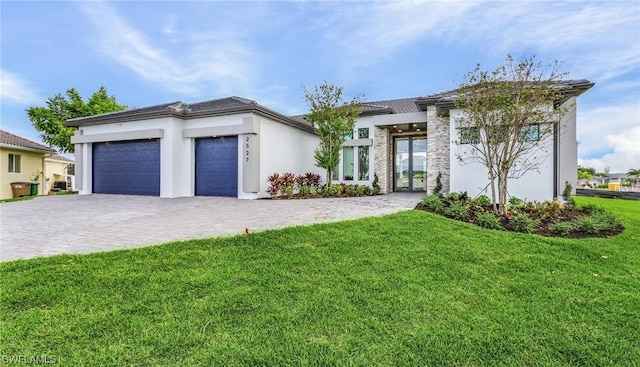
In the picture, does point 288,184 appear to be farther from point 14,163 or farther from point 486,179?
point 14,163

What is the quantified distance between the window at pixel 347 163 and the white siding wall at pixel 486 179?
626 cm

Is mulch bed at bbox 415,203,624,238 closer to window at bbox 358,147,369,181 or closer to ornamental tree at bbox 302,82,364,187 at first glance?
ornamental tree at bbox 302,82,364,187

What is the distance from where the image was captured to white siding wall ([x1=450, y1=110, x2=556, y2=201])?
1049cm

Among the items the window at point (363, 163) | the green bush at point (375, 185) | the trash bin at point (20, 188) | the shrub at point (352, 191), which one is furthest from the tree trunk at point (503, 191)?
the trash bin at point (20, 188)

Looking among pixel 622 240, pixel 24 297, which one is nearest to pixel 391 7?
pixel 622 240

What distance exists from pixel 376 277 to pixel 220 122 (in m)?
11.2

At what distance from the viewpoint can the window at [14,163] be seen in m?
18.1

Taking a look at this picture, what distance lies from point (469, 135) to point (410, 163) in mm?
6818

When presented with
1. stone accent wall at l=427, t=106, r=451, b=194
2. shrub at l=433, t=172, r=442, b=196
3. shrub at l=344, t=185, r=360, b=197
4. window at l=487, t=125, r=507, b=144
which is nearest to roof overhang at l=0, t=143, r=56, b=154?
shrub at l=344, t=185, r=360, b=197

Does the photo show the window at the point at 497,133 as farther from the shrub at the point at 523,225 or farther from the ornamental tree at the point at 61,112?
the ornamental tree at the point at 61,112

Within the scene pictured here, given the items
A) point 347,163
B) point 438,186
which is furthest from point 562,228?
point 347,163

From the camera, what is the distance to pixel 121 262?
159 inches

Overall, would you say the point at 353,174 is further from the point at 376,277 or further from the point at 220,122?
the point at 376,277

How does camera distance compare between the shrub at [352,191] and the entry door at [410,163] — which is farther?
the entry door at [410,163]
